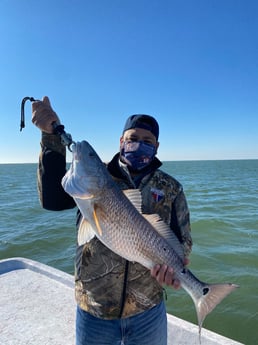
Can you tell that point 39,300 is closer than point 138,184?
No

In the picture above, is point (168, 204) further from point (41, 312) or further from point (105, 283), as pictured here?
point (41, 312)

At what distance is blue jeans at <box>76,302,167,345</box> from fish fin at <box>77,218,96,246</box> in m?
0.74

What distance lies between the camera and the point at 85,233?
104 inches

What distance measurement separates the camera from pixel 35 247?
13367 mm

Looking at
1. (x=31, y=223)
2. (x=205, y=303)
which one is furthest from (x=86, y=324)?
(x=31, y=223)

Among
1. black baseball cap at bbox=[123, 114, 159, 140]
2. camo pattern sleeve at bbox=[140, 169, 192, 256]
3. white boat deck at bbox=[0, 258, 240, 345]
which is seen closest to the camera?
camo pattern sleeve at bbox=[140, 169, 192, 256]

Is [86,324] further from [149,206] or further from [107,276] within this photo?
[149,206]

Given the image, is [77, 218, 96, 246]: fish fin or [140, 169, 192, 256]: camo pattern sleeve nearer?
[77, 218, 96, 246]: fish fin

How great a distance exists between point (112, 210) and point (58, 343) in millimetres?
2612

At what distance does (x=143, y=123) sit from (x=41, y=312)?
11.3 ft

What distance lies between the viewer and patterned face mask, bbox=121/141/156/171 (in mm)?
3137

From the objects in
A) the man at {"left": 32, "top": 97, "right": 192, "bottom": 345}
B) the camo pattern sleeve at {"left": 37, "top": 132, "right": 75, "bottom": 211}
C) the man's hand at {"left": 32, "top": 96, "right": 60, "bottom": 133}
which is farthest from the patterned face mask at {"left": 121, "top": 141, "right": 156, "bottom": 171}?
the man's hand at {"left": 32, "top": 96, "right": 60, "bottom": 133}

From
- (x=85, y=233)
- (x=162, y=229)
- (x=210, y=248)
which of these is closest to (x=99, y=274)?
(x=85, y=233)

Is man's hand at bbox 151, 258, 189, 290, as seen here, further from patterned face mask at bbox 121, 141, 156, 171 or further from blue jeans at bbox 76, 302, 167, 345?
patterned face mask at bbox 121, 141, 156, 171
